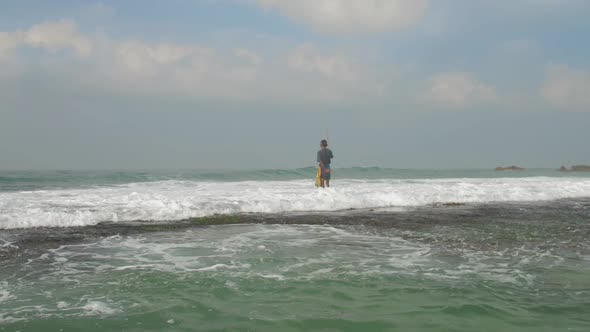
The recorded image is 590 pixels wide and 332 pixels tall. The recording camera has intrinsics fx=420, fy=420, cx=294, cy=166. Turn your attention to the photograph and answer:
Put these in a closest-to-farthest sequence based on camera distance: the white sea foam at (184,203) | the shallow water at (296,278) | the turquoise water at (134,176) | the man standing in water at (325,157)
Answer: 1. the shallow water at (296,278)
2. the white sea foam at (184,203)
3. the man standing in water at (325,157)
4. the turquoise water at (134,176)

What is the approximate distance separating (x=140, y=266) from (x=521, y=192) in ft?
55.5

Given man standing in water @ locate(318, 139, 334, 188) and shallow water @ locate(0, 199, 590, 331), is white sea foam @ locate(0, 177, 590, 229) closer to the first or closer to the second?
shallow water @ locate(0, 199, 590, 331)

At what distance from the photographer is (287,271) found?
209 inches

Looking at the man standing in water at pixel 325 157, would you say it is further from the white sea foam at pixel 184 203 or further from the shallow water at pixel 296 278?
the shallow water at pixel 296 278

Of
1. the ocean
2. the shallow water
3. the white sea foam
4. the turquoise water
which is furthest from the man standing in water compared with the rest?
the turquoise water

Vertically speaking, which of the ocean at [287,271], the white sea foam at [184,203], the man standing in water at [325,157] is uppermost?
the man standing in water at [325,157]

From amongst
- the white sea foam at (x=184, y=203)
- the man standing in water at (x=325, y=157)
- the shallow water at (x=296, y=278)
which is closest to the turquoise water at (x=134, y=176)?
the white sea foam at (x=184, y=203)

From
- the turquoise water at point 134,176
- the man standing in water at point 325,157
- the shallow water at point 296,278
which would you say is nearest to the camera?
the shallow water at point 296,278

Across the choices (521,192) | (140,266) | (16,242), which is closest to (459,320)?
(140,266)

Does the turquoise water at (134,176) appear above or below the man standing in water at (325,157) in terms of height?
below

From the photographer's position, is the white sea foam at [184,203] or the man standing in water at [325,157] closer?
the white sea foam at [184,203]

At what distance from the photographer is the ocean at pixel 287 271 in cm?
369

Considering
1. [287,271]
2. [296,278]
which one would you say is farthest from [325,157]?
[296,278]

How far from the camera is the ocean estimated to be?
3.69 metres
